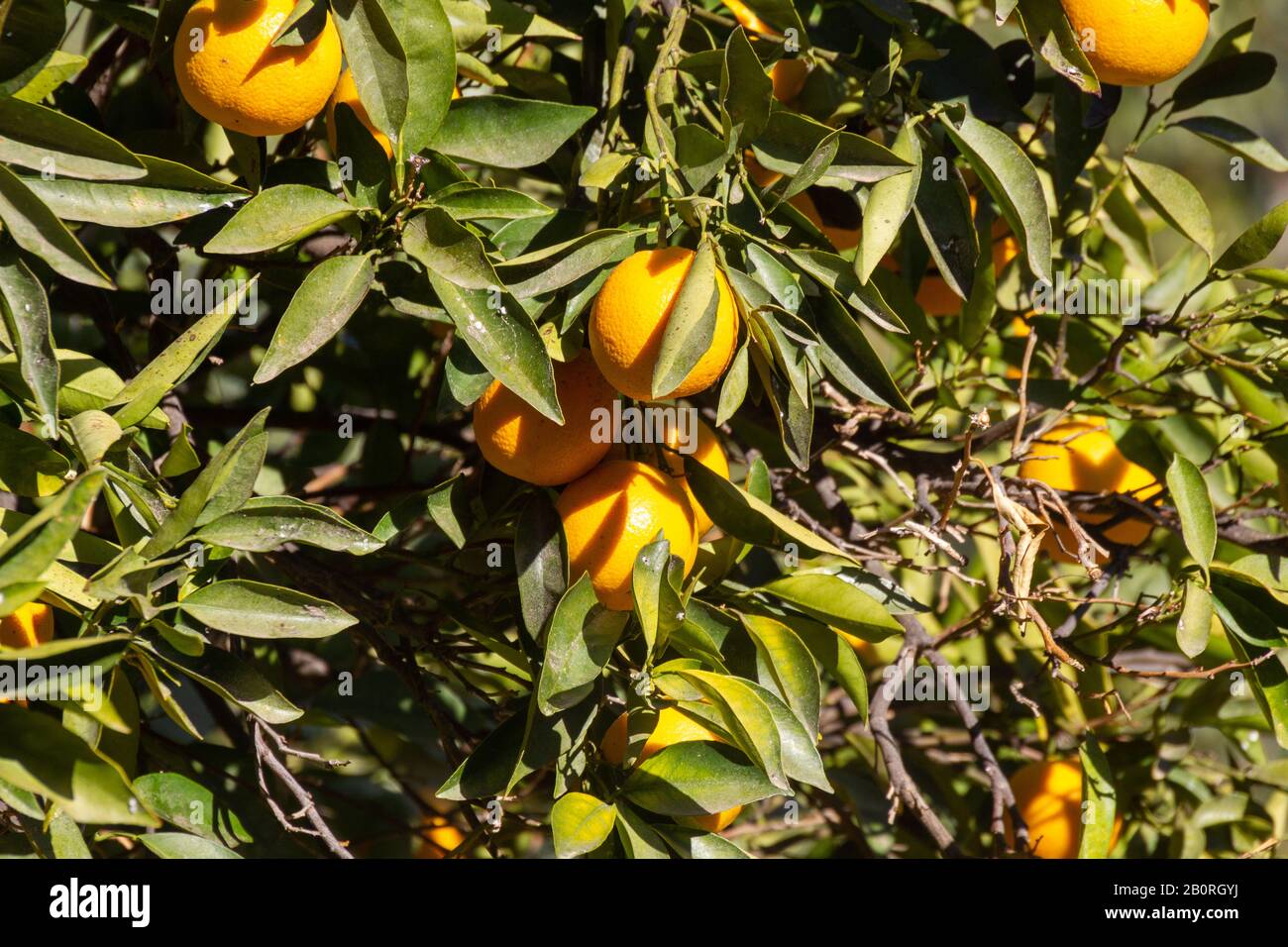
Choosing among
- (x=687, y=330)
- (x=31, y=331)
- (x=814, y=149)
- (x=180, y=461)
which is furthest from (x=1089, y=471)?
(x=31, y=331)

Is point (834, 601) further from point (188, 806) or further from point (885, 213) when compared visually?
point (188, 806)

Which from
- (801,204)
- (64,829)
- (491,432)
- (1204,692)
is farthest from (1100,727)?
(64,829)

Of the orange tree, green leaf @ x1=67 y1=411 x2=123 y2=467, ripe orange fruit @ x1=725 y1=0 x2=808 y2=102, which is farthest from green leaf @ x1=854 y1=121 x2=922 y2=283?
green leaf @ x1=67 y1=411 x2=123 y2=467

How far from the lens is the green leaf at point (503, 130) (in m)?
0.92

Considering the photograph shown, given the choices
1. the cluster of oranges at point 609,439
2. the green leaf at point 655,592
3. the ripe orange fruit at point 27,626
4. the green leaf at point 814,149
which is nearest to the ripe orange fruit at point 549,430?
the cluster of oranges at point 609,439

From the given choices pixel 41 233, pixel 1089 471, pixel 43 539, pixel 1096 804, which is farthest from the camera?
pixel 1089 471

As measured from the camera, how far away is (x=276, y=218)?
810 mm

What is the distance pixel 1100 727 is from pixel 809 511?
47 centimetres

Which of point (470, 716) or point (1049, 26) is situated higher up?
point (1049, 26)

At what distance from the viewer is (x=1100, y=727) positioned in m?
1.39

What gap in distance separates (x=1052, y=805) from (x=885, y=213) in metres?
0.70

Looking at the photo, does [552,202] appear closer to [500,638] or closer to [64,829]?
[500,638]
